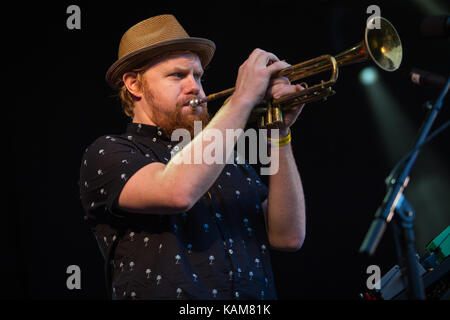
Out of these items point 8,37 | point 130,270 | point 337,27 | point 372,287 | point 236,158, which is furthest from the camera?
point 337,27

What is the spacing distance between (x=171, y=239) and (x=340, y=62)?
3.59ft

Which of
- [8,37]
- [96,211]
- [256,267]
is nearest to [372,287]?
[256,267]

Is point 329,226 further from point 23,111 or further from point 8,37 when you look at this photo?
point 8,37

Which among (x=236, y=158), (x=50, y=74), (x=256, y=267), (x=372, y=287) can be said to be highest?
(x=50, y=74)

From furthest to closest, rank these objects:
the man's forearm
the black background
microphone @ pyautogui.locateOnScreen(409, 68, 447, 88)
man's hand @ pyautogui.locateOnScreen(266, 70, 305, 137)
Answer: the black background
the man's forearm
man's hand @ pyautogui.locateOnScreen(266, 70, 305, 137)
microphone @ pyautogui.locateOnScreen(409, 68, 447, 88)

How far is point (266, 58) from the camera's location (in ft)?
6.70

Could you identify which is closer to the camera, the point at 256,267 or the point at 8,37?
the point at 256,267

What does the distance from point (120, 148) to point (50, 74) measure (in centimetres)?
196

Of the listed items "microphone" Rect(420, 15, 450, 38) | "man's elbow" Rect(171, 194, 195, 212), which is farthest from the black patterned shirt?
"microphone" Rect(420, 15, 450, 38)

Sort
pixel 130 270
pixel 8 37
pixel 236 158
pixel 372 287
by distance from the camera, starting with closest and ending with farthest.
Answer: pixel 130 270 < pixel 372 287 < pixel 236 158 < pixel 8 37

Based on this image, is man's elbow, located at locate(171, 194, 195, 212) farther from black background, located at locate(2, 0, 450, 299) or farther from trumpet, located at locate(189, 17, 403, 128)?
black background, located at locate(2, 0, 450, 299)

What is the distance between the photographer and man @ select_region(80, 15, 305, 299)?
5.95 ft

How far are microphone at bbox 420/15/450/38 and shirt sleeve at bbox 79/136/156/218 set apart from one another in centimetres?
123

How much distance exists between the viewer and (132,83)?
2469mm
